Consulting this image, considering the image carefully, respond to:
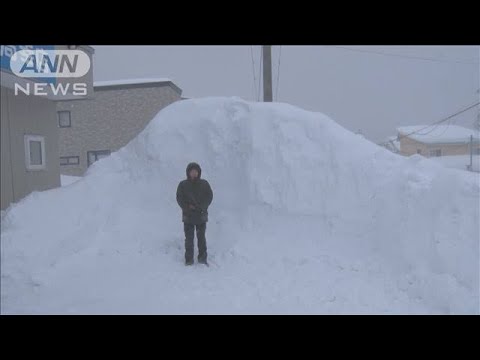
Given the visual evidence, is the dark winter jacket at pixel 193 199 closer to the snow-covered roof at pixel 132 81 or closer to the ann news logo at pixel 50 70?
the ann news logo at pixel 50 70

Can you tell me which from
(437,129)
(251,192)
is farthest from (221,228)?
(437,129)

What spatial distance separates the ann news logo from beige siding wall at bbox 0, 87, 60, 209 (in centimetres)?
32

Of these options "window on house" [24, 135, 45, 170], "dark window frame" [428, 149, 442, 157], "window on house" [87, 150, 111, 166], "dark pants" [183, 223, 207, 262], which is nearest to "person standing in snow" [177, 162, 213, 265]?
"dark pants" [183, 223, 207, 262]

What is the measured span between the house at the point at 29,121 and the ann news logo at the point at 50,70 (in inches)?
0.7

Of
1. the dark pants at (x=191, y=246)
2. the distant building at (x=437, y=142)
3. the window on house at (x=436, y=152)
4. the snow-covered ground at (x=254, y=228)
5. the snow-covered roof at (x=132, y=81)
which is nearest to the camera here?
the snow-covered ground at (x=254, y=228)

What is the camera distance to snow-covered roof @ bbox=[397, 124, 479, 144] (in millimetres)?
37219

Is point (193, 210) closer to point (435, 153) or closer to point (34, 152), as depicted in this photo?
point (34, 152)

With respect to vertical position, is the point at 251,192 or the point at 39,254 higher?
the point at 251,192

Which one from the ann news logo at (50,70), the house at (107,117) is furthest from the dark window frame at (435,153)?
the ann news logo at (50,70)

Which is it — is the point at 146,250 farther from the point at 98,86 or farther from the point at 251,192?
the point at 98,86

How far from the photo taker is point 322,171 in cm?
794

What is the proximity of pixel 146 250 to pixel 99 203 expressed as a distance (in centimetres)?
155

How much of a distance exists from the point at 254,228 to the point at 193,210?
1373 millimetres

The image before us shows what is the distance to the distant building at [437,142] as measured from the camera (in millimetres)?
37062
